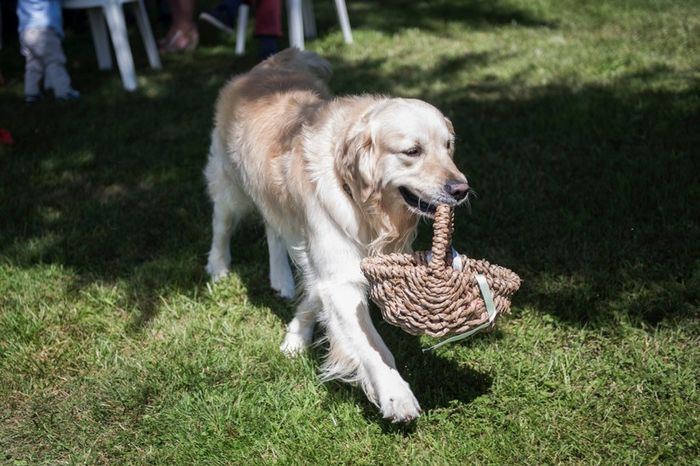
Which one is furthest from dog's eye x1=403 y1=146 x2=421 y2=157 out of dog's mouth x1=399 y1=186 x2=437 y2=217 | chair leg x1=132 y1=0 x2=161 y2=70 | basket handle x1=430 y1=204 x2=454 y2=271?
chair leg x1=132 y1=0 x2=161 y2=70

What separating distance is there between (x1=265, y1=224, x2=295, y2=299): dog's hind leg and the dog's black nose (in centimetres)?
152

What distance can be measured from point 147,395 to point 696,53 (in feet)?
20.8

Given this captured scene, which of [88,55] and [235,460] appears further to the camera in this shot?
[88,55]

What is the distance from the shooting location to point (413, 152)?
9.93 feet

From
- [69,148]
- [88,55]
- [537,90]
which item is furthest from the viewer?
[88,55]

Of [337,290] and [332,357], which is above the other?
[337,290]

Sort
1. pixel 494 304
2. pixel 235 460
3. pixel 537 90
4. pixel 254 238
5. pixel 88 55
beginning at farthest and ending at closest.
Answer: pixel 88 55, pixel 537 90, pixel 254 238, pixel 235 460, pixel 494 304

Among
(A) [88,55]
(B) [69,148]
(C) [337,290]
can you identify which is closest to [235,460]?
(C) [337,290]

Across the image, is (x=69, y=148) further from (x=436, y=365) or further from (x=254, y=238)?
(x=436, y=365)

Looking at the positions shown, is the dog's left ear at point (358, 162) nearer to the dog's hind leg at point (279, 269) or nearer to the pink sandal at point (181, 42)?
the dog's hind leg at point (279, 269)

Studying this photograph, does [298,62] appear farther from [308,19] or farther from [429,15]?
[429,15]

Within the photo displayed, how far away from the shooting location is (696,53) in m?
7.41

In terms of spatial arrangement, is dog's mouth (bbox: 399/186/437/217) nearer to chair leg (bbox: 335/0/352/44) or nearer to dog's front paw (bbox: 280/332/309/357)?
dog's front paw (bbox: 280/332/309/357)

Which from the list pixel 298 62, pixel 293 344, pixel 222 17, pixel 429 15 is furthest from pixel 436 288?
pixel 429 15
